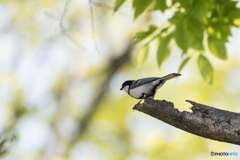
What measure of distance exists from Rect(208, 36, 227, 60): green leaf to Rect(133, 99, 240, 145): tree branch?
0.74 meters

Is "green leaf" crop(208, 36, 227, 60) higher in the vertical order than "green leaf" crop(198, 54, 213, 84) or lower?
higher

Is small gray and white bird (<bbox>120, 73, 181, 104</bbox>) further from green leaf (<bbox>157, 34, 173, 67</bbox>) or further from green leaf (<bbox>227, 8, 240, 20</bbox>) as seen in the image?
green leaf (<bbox>227, 8, 240, 20</bbox>)

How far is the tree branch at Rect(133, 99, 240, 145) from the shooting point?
2678 mm

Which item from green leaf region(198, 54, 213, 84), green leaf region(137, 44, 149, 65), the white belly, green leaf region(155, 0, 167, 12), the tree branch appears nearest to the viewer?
the tree branch

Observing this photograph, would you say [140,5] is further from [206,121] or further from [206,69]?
[206,121]

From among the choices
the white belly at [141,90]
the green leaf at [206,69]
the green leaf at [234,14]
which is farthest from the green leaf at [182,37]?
the white belly at [141,90]

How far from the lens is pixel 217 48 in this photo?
3.32 metres

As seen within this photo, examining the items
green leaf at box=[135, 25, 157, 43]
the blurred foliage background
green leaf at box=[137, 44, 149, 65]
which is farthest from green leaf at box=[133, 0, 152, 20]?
the blurred foliage background

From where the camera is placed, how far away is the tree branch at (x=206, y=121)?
268 cm

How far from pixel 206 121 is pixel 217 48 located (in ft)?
2.85

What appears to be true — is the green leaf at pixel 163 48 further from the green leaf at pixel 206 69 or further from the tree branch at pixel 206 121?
the tree branch at pixel 206 121

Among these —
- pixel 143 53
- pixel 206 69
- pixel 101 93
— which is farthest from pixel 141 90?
pixel 101 93

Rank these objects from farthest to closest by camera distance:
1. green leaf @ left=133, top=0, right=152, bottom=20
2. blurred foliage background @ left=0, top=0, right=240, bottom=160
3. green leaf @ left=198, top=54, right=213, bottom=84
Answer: blurred foliage background @ left=0, top=0, right=240, bottom=160
green leaf @ left=198, top=54, right=213, bottom=84
green leaf @ left=133, top=0, right=152, bottom=20

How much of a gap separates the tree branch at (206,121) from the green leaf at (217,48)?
29.1 inches
